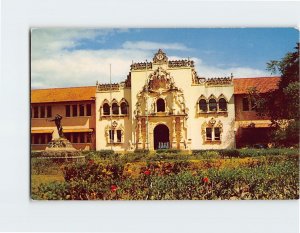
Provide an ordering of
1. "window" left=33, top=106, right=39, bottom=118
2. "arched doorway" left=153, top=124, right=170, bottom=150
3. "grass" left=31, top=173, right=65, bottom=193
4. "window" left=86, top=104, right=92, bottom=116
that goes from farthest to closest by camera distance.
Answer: "window" left=86, top=104, right=92, bottom=116 → "arched doorway" left=153, top=124, right=170, bottom=150 → "window" left=33, top=106, right=39, bottom=118 → "grass" left=31, top=173, right=65, bottom=193

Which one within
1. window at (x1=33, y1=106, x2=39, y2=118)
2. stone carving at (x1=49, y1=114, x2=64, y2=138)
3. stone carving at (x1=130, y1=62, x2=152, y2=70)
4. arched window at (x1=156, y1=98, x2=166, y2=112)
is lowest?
stone carving at (x1=49, y1=114, x2=64, y2=138)

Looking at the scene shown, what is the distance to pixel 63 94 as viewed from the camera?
11.8 metres

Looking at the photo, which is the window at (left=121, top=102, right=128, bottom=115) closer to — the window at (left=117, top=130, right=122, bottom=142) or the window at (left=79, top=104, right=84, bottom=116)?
the window at (left=117, top=130, right=122, bottom=142)

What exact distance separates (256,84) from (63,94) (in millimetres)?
4723

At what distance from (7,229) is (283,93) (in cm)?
712

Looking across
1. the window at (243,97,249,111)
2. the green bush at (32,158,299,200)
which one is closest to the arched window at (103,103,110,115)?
the green bush at (32,158,299,200)

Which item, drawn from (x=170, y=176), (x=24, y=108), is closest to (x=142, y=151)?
(x=170, y=176)

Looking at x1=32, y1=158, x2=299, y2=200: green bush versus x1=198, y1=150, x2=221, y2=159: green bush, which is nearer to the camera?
x1=32, y1=158, x2=299, y2=200: green bush

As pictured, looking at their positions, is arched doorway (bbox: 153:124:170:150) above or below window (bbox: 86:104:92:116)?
below

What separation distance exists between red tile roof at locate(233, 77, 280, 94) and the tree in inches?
4.6

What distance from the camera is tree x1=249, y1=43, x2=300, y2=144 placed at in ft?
37.0

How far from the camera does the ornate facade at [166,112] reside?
11.7 metres

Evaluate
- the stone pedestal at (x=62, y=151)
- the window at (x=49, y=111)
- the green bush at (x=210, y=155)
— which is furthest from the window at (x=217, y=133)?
the window at (x=49, y=111)

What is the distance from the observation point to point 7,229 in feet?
33.9
